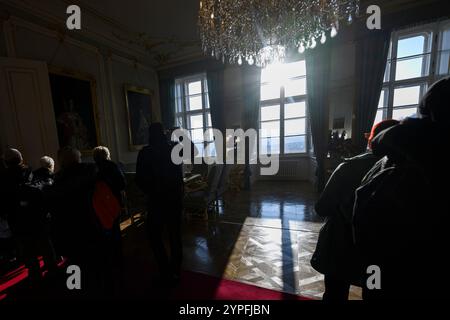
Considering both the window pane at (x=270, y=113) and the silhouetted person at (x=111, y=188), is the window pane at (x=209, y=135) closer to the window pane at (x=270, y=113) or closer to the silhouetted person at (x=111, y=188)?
the window pane at (x=270, y=113)

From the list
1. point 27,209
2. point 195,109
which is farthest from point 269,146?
point 27,209

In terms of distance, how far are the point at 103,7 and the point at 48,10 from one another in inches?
37.5

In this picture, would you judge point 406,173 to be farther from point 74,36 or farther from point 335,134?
point 74,36

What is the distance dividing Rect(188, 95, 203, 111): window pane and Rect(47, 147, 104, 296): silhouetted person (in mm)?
5476

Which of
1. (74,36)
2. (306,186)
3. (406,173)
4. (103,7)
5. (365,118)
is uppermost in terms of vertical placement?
(103,7)

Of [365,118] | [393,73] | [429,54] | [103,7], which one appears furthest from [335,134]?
[103,7]

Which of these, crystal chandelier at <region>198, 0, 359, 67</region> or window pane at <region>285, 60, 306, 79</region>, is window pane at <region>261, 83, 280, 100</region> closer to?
window pane at <region>285, 60, 306, 79</region>

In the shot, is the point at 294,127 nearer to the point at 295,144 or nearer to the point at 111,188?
the point at 295,144

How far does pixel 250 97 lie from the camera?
226 inches

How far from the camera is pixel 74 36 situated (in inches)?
170

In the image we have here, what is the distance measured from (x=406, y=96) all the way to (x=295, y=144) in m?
2.73

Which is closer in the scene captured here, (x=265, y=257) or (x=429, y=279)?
(x=429, y=279)

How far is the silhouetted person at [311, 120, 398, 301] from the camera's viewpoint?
1229 mm

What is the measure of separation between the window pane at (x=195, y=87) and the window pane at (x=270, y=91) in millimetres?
2096
